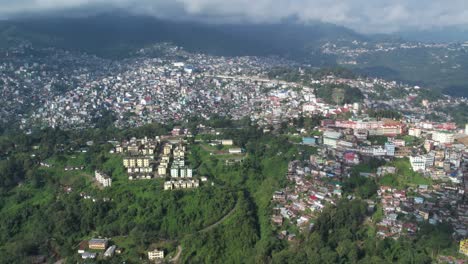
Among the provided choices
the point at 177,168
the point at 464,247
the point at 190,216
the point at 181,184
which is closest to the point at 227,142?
the point at 177,168

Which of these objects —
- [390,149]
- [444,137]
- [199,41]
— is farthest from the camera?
[199,41]

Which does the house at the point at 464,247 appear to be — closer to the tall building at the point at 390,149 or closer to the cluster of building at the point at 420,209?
the cluster of building at the point at 420,209

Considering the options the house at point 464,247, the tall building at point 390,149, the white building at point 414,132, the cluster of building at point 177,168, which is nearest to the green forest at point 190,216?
the house at point 464,247

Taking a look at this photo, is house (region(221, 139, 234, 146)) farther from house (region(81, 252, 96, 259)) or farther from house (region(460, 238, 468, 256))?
house (region(460, 238, 468, 256))

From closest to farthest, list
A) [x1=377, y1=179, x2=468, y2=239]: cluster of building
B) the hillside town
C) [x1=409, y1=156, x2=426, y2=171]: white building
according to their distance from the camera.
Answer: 1. [x1=377, y1=179, x2=468, y2=239]: cluster of building
2. the hillside town
3. [x1=409, y1=156, x2=426, y2=171]: white building

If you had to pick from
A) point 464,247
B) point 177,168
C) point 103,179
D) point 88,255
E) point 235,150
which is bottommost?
point 88,255

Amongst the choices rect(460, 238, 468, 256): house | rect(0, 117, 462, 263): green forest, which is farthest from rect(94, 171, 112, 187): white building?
rect(460, 238, 468, 256): house

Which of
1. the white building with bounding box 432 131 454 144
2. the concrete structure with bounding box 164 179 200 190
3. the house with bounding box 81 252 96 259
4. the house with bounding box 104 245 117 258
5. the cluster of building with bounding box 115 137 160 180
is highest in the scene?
the white building with bounding box 432 131 454 144

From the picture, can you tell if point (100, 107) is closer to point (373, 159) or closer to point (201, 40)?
point (373, 159)

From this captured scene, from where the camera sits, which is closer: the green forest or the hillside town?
the green forest

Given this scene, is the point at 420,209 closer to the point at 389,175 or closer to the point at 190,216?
the point at 389,175

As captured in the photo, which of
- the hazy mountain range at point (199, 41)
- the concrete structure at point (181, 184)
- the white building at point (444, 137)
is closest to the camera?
the concrete structure at point (181, 184)

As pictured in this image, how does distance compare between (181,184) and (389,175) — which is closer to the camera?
(181,184)
